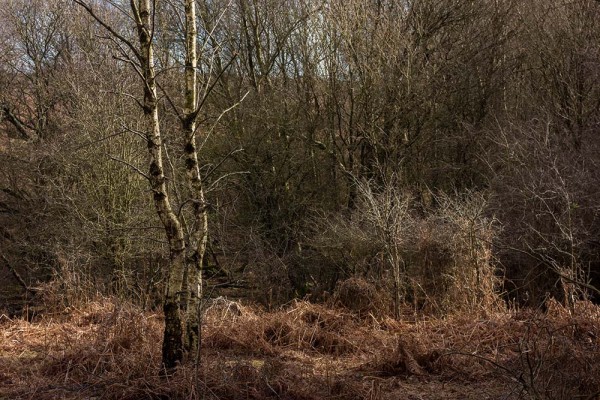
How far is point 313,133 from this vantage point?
56.2ft

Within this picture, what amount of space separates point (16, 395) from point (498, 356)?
5043 millimetres

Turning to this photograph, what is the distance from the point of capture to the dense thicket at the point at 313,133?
1316 cm

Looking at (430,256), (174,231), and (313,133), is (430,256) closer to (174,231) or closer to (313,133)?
(174,231)

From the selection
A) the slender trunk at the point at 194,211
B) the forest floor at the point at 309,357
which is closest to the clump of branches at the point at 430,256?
the forest floor at the point at 309,357

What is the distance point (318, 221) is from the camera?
1567 centimetres

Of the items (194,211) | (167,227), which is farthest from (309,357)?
(167,227)

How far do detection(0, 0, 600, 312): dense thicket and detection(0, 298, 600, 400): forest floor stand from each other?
3358 millimetres

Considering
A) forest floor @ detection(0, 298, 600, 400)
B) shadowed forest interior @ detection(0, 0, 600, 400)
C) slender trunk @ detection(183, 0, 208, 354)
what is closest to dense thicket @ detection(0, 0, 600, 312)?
shadowed forest interior @ detection(0, 0, 600, 400)

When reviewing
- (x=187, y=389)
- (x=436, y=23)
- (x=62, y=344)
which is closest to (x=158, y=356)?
(x=187, y=389)

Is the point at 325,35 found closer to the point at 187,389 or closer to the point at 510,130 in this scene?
the point at 510,130

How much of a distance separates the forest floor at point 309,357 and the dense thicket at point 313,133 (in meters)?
3.36

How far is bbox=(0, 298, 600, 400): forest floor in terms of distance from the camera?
530 centimetres

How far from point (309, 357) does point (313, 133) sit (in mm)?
10738

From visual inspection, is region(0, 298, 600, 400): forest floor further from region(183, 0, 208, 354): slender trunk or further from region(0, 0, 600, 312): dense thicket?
region(0, 0, 600, 312): dense thicket
